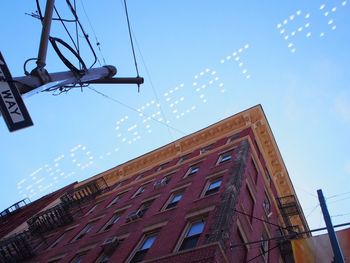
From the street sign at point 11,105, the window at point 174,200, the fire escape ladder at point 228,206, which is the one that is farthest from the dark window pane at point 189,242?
the street sign at point 11,105

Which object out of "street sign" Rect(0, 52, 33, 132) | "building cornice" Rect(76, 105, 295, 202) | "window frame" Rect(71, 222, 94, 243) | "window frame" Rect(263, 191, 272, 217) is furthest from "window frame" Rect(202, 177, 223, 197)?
"street sign" Rect(0, 52, 33, 132)

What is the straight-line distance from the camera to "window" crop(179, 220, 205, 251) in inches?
622

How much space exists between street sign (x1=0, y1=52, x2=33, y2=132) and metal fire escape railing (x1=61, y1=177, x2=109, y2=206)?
2821cm

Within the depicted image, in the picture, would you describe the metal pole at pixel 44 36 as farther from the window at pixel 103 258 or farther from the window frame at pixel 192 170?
the window frame at pixel 192 170

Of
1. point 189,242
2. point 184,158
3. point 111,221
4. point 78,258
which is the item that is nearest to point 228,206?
point 189,242

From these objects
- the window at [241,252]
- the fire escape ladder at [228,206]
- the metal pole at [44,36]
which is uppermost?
the metal pole at [44,36]

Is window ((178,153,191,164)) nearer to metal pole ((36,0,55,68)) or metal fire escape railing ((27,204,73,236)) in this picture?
metal fire escape railing ((27,204,73,236))

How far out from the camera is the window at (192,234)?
15.8 m

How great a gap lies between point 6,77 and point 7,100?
1.31ft

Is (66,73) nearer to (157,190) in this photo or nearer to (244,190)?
(244,190)

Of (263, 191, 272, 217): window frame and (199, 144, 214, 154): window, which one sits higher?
(199, 144, 214, 154): window

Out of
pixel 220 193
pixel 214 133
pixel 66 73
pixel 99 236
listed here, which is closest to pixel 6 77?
pixel 66 73

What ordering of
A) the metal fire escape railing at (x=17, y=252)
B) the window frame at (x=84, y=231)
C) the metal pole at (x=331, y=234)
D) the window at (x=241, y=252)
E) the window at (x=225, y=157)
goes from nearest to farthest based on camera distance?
1. the metal pole at (x=331, y=234)
2. the window at (x=241, y=252)
3. the window at (x=225, y=157)
4. the window frame at (x=84, y=231)
5. the metal fire escape railing at (x=17, y=252)

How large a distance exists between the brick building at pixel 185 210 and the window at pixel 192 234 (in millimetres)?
58
